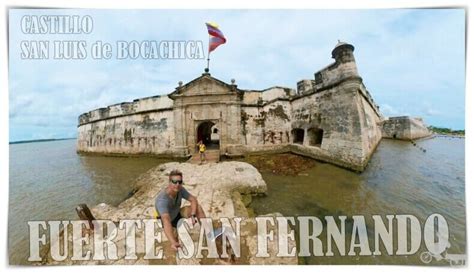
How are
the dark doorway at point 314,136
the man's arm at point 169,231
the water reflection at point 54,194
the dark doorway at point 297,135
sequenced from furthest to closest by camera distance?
the dark doorway at point 297,135
the dark doorway at point 314,136
the water reflection at point 54,194
the man's arm at point 169,231

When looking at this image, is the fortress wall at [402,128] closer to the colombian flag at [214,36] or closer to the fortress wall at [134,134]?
the colombian flag at [214,36]

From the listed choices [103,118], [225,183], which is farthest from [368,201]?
[103,118]

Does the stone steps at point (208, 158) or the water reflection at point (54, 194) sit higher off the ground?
the stone steps at point (208, 158)

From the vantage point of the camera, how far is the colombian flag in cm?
424

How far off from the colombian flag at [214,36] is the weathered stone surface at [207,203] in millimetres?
4002

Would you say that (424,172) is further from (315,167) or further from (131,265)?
(131,265)

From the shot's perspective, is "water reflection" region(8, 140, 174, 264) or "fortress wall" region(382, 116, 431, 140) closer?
"water reflection" region(8, 140, 174, 264)

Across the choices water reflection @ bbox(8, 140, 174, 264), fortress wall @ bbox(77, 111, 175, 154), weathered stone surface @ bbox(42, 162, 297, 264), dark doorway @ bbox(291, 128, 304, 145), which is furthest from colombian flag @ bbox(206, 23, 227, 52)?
dark doorway @ bbox(291, 128, 304, 145)

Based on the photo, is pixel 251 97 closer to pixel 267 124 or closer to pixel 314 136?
pixel 267 124

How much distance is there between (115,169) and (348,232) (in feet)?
31.0

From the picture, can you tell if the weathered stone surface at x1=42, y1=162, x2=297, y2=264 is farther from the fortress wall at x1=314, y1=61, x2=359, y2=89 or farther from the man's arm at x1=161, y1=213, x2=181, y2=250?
the fortress wall at x1=314, y1=61, x2=359, y2=89

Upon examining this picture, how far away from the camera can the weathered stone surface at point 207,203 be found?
8.27ft

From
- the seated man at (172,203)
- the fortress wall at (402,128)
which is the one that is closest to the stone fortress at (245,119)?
the seated man at (172,203)

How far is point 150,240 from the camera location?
2775 millimetres
